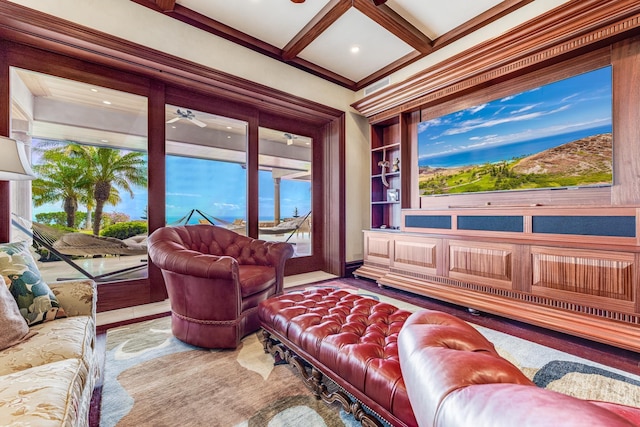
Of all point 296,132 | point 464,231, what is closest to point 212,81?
point 296,132

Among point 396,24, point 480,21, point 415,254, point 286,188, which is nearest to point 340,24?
point 396,24

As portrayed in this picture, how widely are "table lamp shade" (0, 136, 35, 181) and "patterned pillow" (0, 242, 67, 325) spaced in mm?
574

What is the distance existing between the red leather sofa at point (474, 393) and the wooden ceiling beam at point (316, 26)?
2.96m

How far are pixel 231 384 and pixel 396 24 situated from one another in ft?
11.6

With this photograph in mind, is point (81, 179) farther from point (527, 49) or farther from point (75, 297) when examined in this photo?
point (527, 49)

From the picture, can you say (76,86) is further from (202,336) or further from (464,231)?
(464,231)

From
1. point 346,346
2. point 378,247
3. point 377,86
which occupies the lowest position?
point 346,346

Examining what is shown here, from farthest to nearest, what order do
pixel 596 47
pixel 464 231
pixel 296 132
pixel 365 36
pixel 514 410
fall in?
pixel 296 132 → pixel 365 36 → pixel 464 231 → pixel 596 47 → pixel 514 410

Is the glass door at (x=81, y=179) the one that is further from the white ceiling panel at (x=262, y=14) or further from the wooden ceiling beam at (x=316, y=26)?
the wooden ceiling beam at (x=316, y=26)

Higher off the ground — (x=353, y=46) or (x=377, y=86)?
(x=353, y=46)

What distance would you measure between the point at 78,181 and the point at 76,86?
931mm

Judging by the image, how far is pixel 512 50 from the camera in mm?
2631

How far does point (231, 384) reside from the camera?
1.58 m

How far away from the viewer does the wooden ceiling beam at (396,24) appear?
262 cm
